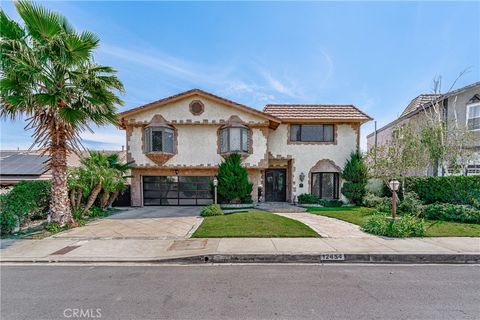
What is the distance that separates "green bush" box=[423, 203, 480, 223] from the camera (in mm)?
9211

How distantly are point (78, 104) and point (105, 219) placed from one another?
5520 mm

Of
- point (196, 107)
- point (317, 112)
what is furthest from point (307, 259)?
point (317, 112)

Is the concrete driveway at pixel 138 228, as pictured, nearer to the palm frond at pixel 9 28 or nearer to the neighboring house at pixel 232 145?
the neighboring house at pixel 232 145

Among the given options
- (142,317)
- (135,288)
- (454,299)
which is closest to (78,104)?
(135,288)

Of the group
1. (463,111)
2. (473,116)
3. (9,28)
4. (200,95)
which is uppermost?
(9,28)

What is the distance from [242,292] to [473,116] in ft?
62.4

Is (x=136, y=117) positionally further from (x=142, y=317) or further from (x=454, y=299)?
(x=454, y=299)

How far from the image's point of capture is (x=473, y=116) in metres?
14.1

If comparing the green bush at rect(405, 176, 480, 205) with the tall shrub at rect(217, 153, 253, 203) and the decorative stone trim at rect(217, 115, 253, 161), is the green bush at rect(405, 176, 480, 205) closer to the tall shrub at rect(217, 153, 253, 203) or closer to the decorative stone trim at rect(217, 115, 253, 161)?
the tall shrub at rect(217, 153, 253, 203)

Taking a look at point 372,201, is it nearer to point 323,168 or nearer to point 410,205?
→ point 410,205

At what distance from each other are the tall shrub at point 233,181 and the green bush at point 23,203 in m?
8.35

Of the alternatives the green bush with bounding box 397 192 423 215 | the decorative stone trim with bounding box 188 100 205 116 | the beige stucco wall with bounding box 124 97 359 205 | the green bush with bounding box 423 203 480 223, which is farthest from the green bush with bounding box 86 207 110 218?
the green bush with bounding box 423 203 480 223

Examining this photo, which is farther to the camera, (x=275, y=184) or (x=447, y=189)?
(x=275, y=184)

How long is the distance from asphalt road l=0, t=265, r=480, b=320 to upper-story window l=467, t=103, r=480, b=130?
1359cm
